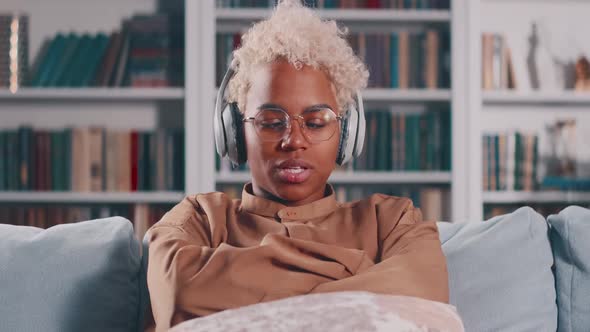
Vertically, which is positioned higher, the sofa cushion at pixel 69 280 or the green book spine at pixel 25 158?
the green book spine at pixel 25 158

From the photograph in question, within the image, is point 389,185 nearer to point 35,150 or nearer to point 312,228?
point 35,150

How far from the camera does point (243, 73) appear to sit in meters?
1.15

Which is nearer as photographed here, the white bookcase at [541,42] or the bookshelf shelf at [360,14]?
the bookshelf shelf at [360,14]

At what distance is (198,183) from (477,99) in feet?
3.86

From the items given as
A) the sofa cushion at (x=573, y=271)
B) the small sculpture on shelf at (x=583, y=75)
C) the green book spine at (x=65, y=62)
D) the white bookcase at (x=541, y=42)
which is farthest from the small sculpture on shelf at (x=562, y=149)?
the green book spine at (x=65, y=62)

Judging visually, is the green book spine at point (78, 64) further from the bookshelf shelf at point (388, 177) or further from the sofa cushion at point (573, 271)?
the sofa cushion at point (573, 271)

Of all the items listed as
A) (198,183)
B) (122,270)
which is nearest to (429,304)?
(122,270)

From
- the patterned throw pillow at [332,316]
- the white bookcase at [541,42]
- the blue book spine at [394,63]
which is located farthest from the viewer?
the white bookcase at [541,42]

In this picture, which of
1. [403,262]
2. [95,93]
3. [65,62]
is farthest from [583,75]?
[403,262]

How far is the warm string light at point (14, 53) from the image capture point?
→ 9.13 feet

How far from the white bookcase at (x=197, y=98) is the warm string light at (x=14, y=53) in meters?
0.07

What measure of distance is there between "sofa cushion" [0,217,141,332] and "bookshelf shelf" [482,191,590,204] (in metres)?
1.96

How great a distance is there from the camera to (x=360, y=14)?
2.79 m

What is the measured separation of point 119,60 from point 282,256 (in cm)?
207
